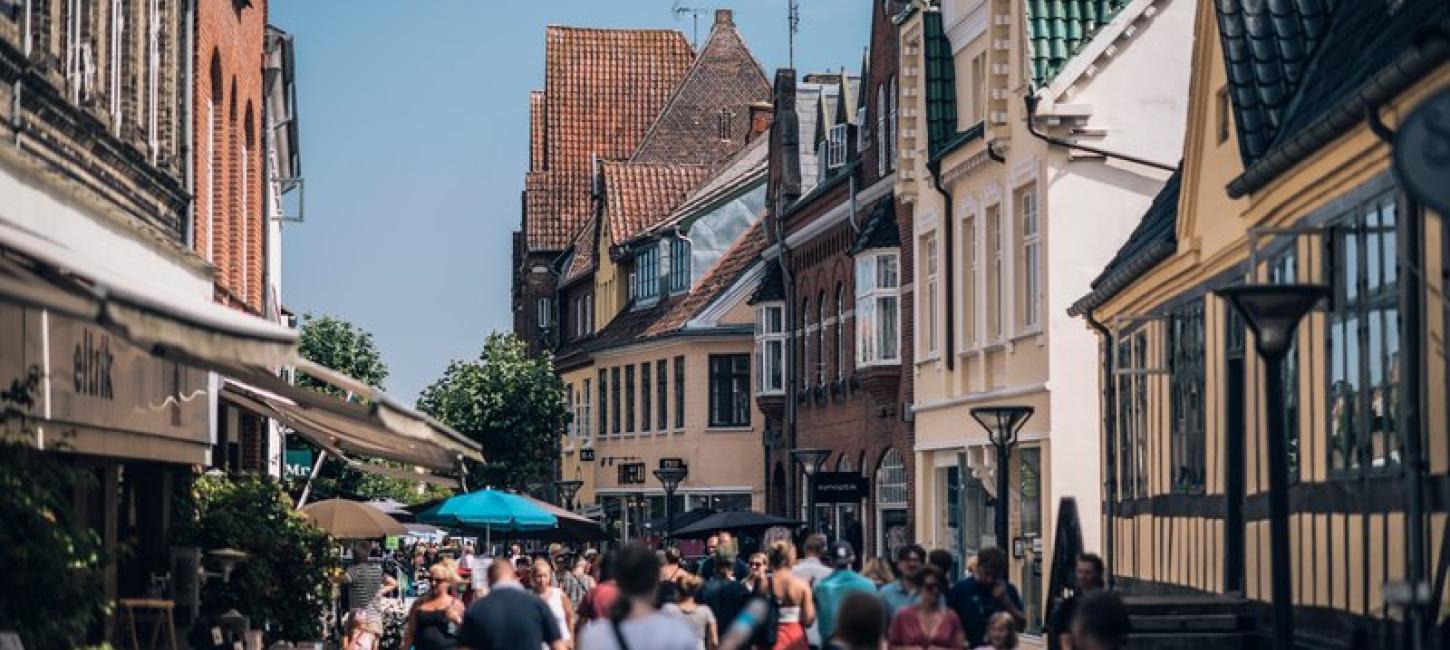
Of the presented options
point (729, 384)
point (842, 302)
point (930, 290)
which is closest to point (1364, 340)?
point (930, 290)

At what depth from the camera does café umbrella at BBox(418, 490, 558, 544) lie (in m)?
33.5

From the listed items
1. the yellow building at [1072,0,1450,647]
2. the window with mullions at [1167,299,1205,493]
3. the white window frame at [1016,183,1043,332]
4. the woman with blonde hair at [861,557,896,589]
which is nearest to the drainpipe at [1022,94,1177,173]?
the white window frame at [1016,183,1043,332]

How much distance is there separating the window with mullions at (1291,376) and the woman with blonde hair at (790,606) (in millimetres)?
3555

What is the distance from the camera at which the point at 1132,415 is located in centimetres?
2789

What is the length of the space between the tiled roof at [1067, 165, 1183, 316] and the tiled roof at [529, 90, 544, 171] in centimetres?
6316

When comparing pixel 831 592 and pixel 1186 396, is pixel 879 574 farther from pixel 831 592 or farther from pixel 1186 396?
pixel 1186 396

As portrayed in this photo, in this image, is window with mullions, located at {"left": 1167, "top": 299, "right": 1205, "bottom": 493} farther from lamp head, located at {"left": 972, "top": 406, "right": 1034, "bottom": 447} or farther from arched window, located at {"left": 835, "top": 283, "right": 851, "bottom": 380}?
arched window, located at {"left": 835, "top": 283, "right": 851, "bottom": 380}

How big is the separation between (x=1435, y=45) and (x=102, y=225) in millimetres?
8207

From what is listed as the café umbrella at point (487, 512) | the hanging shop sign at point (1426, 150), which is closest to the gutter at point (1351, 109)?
the hanging shop sign at point (1426, 150)

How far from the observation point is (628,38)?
93812 mm

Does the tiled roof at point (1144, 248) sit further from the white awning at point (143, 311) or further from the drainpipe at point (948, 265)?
the white awning at point (143, 311)

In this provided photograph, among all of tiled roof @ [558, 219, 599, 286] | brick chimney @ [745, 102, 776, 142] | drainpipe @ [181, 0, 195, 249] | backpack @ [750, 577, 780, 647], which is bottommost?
backpack @ [750, 577, 780, 647]

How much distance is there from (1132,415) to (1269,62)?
7788 millimetres

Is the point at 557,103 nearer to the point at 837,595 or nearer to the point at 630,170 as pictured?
the point at 630,170
